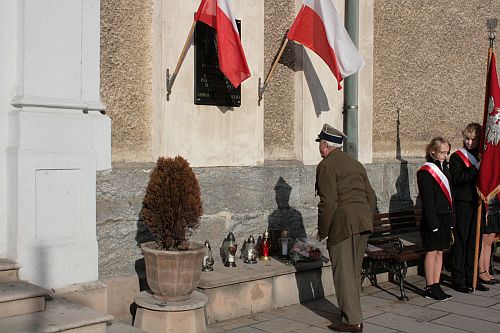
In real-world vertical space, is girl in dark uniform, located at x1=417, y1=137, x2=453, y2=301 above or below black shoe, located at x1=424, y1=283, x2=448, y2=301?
above

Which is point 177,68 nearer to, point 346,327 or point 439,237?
point 346,327

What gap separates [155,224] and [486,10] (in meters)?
8.55

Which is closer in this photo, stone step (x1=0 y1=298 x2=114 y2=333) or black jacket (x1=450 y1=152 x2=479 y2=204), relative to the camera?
stone step (x1=0 y1=298 x2=114 y2=333)

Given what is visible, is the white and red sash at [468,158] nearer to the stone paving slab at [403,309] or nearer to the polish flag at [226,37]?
the stone paving slab at [403,309]

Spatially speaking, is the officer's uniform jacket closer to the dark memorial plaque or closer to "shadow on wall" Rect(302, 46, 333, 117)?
the dark memorial plaque

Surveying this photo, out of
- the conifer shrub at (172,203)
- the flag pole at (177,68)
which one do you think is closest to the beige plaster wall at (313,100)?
the flag pole at (177,68)

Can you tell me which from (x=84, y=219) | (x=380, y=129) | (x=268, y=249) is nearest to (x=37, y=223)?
(x=84, y=219)

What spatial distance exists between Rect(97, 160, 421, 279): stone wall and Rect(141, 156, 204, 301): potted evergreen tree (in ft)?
2.17

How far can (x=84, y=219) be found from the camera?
562 centimetres

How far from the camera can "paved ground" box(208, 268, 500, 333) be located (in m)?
6.14

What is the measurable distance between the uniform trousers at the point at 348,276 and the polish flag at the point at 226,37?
1.96 metres

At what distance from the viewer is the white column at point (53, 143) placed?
5.25m

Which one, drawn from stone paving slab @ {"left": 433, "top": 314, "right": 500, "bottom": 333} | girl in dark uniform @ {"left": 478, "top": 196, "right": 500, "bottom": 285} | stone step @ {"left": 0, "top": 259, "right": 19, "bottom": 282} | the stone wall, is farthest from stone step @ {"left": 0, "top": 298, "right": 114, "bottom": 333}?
girl in dark uniform @ {"left": 478, "top": 196, "right": 500, "bottom": 285}

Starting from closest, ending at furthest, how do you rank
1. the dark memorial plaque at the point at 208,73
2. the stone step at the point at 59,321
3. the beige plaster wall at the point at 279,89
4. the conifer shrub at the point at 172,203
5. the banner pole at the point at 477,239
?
the stone step at the point at 59,321
the conifer shrub at the point at 172,203
the dark memorial plaque at the point at 208,73
the banner pole at the point at 477,239
the beige plaster wall at the point at 279,89
